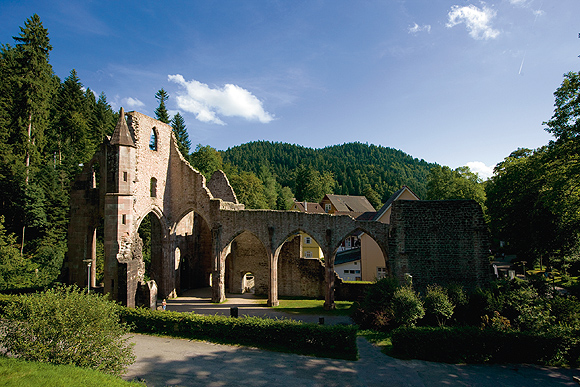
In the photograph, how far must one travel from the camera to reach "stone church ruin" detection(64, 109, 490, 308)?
60.5 feet

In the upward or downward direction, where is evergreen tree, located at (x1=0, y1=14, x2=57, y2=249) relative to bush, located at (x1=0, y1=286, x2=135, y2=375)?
upward

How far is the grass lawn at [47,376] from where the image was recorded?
272 inches

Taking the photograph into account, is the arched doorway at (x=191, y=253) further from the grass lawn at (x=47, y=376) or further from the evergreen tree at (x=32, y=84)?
the grass lawn at (x=47, y=376)

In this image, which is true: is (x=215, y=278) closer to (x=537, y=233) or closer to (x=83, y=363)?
(x=83, y=363)

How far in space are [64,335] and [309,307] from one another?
49.7 feet

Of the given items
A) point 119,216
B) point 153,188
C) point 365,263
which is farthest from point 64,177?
point 365,263

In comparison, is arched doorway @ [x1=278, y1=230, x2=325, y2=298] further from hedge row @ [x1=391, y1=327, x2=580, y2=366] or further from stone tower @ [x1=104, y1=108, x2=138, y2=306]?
hedge row @ [x1=391, y1=327, x2=580, y2=366]

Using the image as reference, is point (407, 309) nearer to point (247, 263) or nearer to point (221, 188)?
point (247, 263)

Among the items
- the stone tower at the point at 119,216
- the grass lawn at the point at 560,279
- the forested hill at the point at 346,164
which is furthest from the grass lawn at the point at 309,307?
the forested hill at the point at 346,164

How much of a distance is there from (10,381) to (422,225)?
18825 millimetres

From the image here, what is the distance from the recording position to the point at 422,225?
19.1 metres

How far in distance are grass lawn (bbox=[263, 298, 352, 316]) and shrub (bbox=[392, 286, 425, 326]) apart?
234 inches

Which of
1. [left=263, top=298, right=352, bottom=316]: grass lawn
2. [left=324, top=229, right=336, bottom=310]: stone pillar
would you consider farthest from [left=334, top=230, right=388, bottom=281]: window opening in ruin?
[left=263, top=298, right=352, bottom=316]: grass lawn

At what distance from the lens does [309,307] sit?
69.7 feet
